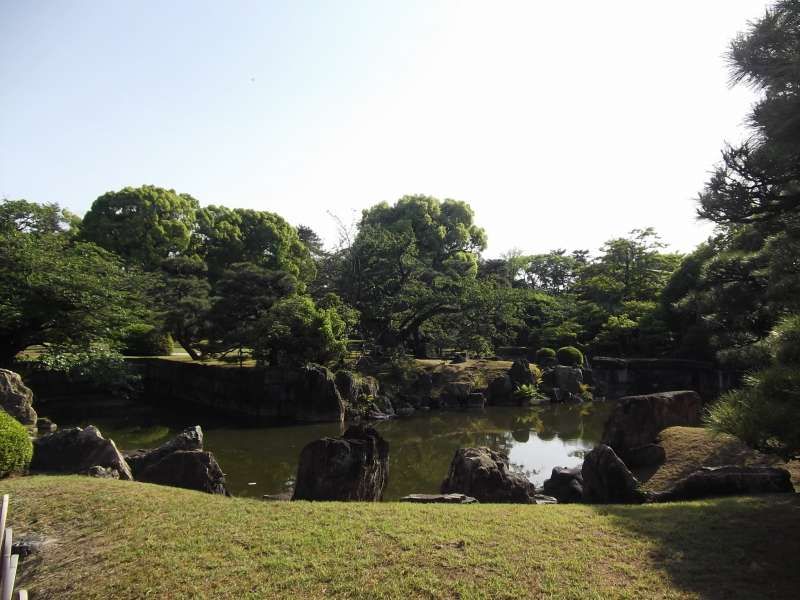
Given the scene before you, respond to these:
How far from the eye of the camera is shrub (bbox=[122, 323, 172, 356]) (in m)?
26.0

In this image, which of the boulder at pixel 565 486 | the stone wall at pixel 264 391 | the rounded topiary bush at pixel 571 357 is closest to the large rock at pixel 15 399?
the stone wall at pixel 264 391

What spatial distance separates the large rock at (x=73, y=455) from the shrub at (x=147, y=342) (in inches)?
714

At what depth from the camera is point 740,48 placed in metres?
6.43

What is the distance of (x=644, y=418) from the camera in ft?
35.9

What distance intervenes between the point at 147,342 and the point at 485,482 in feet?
78.2

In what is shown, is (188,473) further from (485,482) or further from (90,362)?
(90,362)

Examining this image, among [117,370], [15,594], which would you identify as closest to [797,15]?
[15,594]

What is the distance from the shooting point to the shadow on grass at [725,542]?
4.17 m

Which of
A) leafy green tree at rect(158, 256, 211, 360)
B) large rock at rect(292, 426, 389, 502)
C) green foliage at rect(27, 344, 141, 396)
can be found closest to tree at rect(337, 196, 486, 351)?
leafy green tree at rect(158, 256, 211, 360)

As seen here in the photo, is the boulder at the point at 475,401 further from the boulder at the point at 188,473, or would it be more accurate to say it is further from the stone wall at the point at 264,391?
the boulder at the point at 188,473

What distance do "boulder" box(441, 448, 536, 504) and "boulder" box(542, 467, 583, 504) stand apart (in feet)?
3.54

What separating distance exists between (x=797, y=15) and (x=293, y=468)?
1186 centimetres

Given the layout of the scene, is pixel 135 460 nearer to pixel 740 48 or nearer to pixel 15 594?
pixel 15 594

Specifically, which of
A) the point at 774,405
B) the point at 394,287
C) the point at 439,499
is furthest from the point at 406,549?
the point at 394,287
